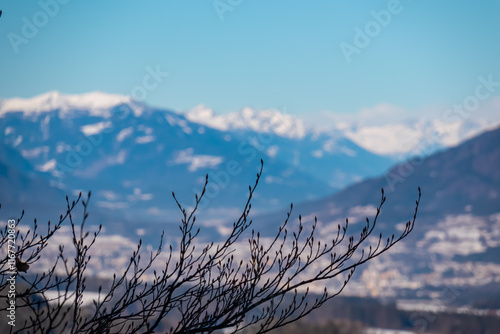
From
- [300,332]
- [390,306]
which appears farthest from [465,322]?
[300,332]

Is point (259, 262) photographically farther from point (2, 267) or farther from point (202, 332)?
point (2, 267)

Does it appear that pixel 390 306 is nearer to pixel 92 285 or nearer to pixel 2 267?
pixel 92 285

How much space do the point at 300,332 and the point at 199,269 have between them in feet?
264

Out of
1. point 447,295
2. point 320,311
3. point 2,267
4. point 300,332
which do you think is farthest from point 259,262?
point 447,295

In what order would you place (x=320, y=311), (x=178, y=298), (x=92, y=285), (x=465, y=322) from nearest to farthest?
(x=178, y=298) → (x=465, y=322) → (x=92, y=285) → (x=320, y=311)

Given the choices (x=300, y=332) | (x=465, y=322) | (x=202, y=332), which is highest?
(x=465, y=322)

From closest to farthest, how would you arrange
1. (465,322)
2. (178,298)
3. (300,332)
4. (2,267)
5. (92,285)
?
1. (178,298)
2. (2,267)
3. (300,332)
4. (465,322)
5. (92,285)

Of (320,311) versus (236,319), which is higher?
(320,311)

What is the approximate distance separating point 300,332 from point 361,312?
5592cm

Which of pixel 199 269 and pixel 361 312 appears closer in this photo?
pixel 199 269

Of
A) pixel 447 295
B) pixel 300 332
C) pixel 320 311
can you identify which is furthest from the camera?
pixel 447 295

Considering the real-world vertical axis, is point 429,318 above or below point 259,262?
above

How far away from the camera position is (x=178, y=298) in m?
8.23

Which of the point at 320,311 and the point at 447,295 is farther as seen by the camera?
the point at 447,295
